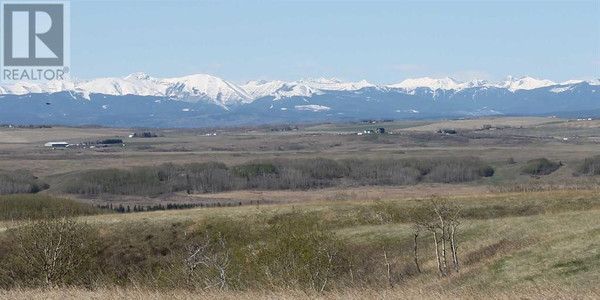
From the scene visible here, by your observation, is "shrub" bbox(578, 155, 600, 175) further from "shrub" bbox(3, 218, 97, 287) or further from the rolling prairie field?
"shrub" bbox(3, 218, 97, 287)

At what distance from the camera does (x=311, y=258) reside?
3594 cm

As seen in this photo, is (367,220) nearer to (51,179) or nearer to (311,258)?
(311,258)

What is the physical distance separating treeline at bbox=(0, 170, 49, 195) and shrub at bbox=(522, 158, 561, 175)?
7615cm

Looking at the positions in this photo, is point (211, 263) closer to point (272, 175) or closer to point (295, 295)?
point (295, 295)

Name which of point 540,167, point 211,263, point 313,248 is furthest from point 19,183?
point 313,248

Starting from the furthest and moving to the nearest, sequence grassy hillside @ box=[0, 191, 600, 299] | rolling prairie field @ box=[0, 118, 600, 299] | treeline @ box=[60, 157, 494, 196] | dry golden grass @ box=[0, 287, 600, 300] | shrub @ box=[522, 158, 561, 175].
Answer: shrub @ box=[522, 158, 561, 175] < treeline @ box=[60, 157, 494, 196] < rolling prairie field @ box=[0, 118, 600, 299] < grassy hillside @ box=[0, 191, 600, 299] < dry golden grass @ box=[0, 287, 600, 300]

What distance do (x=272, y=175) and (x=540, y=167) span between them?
144 feet

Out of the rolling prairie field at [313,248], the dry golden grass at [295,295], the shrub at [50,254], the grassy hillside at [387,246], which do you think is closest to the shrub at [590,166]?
the rolling prairie field at [313,248]

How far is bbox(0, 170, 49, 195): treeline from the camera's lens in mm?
130375

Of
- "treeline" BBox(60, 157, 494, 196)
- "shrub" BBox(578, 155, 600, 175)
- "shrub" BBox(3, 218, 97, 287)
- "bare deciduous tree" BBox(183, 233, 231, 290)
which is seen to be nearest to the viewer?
"bare deciduous tree" BBox(183, 233, 231, 290)

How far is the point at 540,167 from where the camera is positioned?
150 metres

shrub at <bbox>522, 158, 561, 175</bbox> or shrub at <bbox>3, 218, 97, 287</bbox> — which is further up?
shrub at <bbox>3, 218, 97, 287</bbox>

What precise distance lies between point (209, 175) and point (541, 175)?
5281 centimetres

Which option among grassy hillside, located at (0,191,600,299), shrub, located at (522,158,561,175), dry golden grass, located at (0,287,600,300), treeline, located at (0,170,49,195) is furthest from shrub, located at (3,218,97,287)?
shrub, located at (522,158,561,175)
